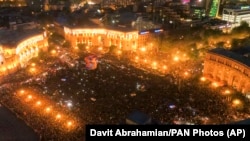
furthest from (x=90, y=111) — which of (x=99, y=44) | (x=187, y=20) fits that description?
(x=187, y=20)

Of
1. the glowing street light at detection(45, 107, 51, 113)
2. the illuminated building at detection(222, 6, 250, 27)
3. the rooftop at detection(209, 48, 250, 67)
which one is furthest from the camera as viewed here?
the illuminated building at detection(222, 6, 250, 27)

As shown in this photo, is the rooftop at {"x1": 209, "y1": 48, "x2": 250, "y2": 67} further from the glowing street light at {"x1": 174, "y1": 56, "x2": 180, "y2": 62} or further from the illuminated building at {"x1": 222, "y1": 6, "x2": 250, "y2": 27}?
the illuminated building at {"x1": 222, "y1": 6, "x2": 250, "y2": 27}

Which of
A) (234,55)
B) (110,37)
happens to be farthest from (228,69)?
(110,37)

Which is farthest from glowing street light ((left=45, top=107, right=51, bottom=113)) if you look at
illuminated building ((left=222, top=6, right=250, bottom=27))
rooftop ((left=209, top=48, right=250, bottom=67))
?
illuminated building ((left=222, top=6, right=250, bottom=27))

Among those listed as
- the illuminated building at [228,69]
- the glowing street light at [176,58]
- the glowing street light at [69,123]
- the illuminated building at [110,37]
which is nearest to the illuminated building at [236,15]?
the illuminated building at [110,37]

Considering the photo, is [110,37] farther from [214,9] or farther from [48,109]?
[214,9]

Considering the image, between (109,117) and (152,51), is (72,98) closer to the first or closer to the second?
(109,117)
